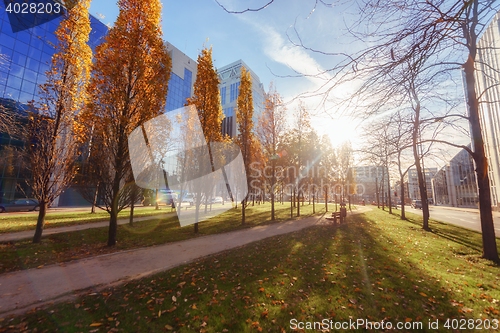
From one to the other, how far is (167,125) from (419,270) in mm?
12852

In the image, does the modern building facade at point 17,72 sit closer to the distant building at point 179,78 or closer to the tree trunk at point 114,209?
the distant building at point 179,78

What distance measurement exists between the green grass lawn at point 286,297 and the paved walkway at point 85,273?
63 cm

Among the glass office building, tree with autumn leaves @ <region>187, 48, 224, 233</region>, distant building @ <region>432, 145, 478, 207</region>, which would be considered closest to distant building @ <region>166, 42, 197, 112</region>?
the glass office building

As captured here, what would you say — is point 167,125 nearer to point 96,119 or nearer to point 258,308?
point 96,119

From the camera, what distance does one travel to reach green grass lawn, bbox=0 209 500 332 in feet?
11.5

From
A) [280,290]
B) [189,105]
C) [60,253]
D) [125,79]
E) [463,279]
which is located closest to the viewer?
[280,290]

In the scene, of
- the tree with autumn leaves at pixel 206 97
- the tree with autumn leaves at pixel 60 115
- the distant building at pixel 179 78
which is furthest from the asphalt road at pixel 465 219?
the distant building at pixel 179 78

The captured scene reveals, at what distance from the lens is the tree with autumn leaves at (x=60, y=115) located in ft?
29.5

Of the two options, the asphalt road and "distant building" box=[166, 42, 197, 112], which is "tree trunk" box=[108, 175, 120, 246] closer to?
the asphalt road

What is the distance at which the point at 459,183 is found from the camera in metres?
56.2

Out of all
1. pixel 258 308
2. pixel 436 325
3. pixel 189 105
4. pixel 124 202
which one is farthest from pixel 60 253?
pixel 436 325

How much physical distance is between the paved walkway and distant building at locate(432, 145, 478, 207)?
60137 mm

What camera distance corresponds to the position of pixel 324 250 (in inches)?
316

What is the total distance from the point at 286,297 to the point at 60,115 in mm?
11490
